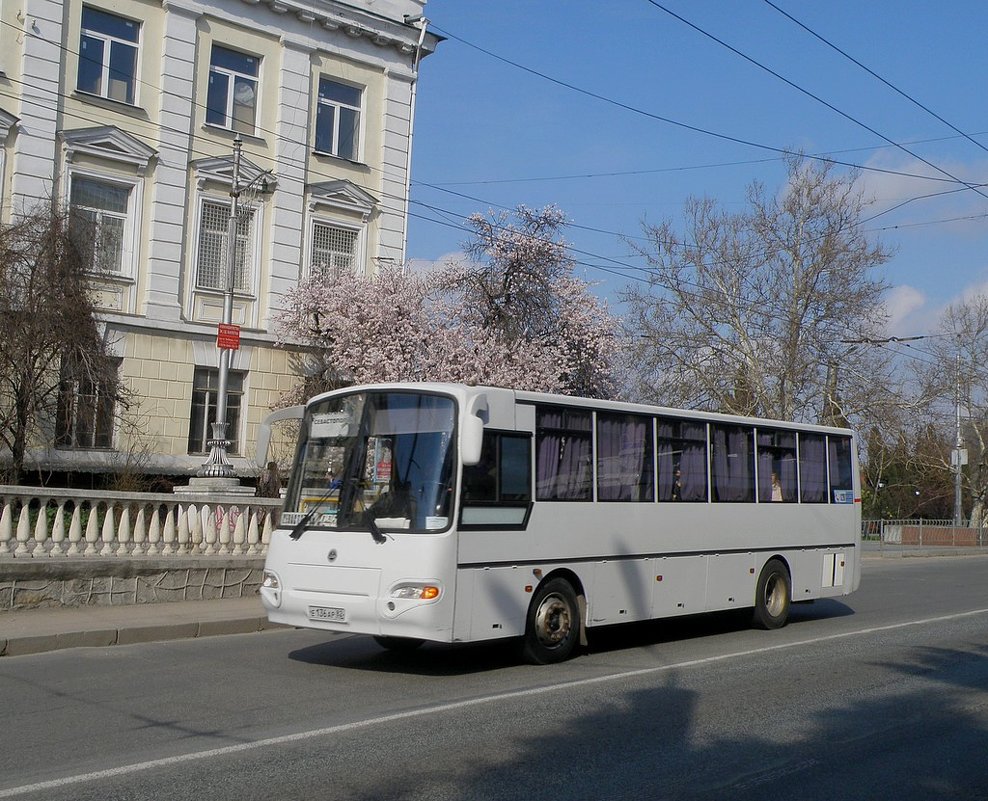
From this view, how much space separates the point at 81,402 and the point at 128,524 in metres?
6.79

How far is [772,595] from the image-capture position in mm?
15508

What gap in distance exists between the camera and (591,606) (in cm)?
1222

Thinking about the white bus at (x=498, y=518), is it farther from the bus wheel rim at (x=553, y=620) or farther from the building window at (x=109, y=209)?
the building window at (x=109, y=209)

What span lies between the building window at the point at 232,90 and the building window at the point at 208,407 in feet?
19.5

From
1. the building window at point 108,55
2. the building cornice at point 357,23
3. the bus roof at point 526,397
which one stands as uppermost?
the building cornice at point 357,23

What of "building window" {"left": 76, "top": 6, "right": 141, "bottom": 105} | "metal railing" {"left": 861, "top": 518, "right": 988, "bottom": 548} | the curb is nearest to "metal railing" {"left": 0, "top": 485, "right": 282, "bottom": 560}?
the curb

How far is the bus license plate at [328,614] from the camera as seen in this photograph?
35.2ft

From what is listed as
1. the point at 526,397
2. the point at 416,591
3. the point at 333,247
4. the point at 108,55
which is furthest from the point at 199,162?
the point at 416,591

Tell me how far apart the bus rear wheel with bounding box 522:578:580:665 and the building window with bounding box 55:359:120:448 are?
451 inches

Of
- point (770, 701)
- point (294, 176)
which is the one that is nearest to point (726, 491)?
point (770, 701)

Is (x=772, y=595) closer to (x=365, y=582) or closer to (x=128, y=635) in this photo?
(x=365, y=582)

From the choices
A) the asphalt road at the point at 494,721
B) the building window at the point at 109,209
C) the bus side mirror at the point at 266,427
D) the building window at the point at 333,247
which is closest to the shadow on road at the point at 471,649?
the asphalt road at the point at 494,721

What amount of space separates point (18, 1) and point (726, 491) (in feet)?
61.2

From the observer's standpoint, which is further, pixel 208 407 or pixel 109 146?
pixel 208 407
